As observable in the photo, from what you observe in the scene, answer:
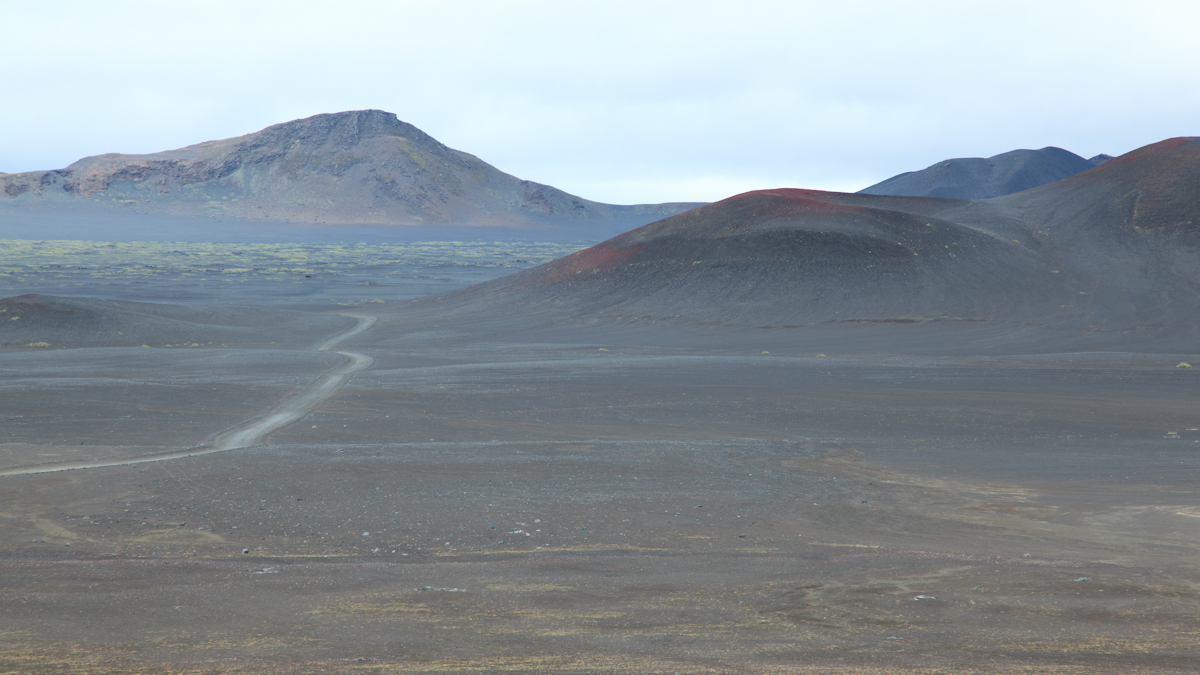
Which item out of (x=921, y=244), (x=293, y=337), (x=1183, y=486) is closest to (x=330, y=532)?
(x=1183, y=486)

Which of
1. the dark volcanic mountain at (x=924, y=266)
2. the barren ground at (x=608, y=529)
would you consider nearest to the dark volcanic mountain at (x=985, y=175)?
the dark volcanic mountain at (x=924, y=266)

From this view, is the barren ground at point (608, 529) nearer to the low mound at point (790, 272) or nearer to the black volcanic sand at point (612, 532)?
the black volcanic sand at point (612, 532)

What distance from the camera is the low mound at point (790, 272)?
38469 mm

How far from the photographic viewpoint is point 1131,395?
1967 cm

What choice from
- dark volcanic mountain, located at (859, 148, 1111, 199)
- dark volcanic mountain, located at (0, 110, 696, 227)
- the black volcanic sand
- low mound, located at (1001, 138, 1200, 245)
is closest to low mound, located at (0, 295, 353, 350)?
the black volcanic sand

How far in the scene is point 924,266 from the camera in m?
41.7

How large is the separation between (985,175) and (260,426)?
495 feet

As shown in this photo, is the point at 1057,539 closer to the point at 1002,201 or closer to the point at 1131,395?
the point at 1131,395

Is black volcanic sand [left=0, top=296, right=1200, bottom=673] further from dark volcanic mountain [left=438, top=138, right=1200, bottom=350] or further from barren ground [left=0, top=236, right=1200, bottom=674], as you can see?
dark volcanic mountain [left=438, top=138, right=1200, bottom=350]

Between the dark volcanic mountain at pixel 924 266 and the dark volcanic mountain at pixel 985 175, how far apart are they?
295 ft

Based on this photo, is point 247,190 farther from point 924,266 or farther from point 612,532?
point 612,532

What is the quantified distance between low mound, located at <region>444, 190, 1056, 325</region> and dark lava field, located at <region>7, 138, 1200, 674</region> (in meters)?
2.54

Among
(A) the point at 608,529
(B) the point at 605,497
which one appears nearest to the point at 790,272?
(B) the point at 605,497

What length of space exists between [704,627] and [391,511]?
200 inches
